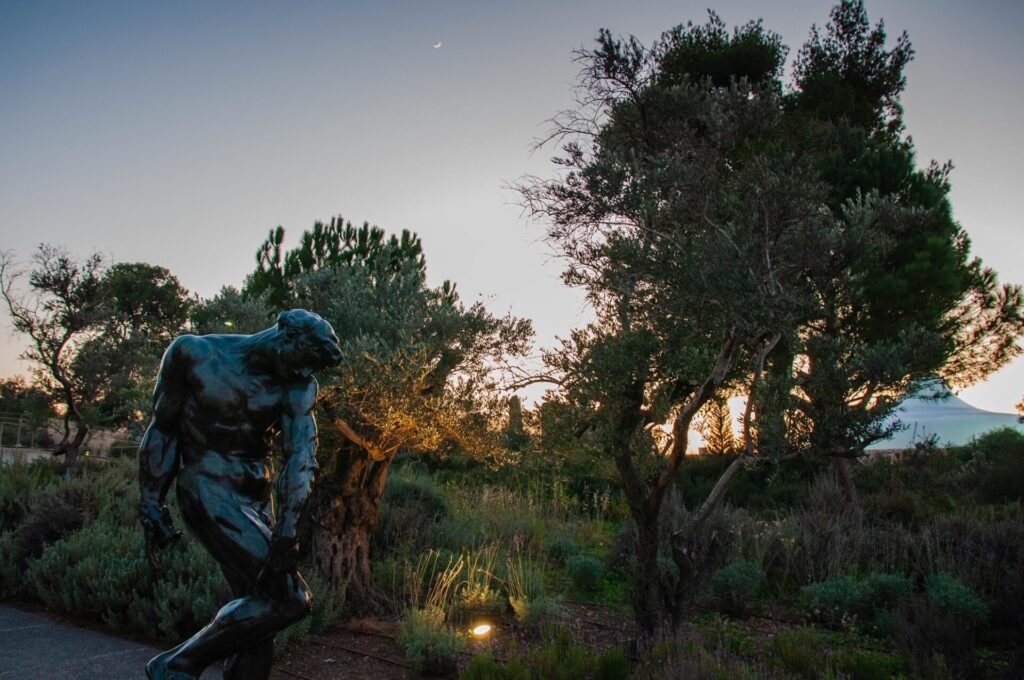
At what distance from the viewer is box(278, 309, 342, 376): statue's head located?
9.88 feet

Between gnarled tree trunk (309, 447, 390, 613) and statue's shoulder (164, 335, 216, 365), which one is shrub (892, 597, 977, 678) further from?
statue's shoulder (164, 335, 216, 365)

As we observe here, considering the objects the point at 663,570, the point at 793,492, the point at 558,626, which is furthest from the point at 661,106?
the point at 793,492

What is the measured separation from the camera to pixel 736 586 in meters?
7.45

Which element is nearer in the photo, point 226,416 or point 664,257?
point 226,416

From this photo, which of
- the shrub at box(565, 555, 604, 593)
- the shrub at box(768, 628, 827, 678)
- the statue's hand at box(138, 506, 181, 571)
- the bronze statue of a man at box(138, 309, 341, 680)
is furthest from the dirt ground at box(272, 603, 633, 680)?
the statue's hand at box(138, 506, 181, 571)

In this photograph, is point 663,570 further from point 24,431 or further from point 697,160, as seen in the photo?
point 24,431

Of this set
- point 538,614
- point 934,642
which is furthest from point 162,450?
point 934,642

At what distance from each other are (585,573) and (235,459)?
20.5 ft

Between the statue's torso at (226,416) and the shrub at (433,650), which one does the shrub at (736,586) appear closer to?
the shrub at (433,650)

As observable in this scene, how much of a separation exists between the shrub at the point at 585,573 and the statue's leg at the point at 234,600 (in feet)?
19.3

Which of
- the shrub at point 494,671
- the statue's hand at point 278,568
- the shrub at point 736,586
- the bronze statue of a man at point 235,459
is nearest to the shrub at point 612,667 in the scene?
the shrub at point 494,671

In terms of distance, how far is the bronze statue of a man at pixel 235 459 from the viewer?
9.30 feet

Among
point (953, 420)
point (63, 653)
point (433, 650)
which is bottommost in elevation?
point (63, 653)

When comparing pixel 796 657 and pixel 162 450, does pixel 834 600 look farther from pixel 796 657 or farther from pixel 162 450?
pixel 162 450
